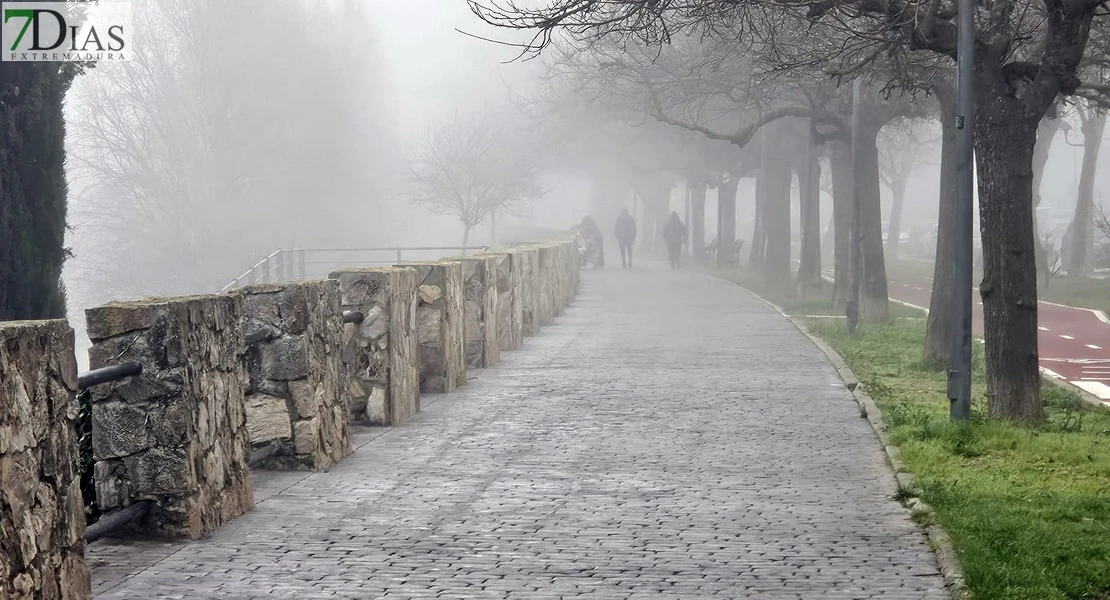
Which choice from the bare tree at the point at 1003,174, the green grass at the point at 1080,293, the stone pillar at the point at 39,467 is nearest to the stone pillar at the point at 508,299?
the bare tree at the point at 1003,174

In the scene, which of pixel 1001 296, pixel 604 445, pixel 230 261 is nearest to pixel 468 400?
pixel 604 445

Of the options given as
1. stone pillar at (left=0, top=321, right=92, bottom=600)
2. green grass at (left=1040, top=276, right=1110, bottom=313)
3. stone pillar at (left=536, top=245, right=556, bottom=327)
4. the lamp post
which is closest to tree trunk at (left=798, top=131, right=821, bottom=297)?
green grass at (left=1040, top=276, right=1110, bottom=313)

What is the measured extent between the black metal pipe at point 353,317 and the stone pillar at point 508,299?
611 cm

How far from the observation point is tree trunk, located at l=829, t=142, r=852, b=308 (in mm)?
27703

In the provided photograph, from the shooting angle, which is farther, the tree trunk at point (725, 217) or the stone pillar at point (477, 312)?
the tree trunk at point (725, 217)

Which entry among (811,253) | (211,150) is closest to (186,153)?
(211,150)

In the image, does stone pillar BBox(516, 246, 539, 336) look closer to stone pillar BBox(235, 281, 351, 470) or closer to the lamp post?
the lamp post

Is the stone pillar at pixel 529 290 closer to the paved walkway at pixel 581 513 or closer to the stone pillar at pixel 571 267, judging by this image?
the paved walkway at pixel 581 513

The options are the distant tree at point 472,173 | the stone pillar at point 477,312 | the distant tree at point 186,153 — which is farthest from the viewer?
the distant tree at point 472,173

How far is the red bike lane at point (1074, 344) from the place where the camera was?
1656cm

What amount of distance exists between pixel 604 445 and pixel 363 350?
2070mm

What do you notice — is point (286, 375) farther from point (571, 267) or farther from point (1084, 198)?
point (1084, 198)

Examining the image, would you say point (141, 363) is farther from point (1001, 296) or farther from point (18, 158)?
point (18, 158)

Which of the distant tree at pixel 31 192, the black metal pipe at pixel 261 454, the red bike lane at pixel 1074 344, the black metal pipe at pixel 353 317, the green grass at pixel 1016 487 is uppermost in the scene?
the distant tree at pixel 31 192
